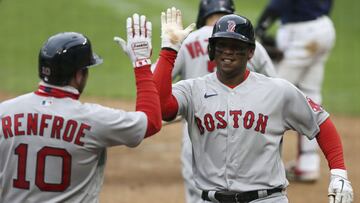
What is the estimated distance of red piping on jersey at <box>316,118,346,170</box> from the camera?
5.24 m

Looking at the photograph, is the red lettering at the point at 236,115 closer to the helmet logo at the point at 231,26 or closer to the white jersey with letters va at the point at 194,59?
the helmet logo at the point at 231,26

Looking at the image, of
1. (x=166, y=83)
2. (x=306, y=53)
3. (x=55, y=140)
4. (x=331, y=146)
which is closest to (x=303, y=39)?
(x=306, y=53)

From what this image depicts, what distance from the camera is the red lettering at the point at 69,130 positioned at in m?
4.40

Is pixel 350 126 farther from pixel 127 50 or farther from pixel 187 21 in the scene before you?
pixel 127 50

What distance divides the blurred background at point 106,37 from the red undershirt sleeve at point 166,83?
29.2 ft

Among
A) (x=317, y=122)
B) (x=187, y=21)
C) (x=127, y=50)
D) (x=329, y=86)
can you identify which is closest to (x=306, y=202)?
(x=317, y=122)

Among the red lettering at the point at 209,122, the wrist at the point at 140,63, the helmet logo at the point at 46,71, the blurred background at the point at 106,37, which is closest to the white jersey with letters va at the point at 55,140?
the helmet logo at the point at 46,71

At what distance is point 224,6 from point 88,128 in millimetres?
2960

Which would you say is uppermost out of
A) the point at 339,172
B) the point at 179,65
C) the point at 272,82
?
the point at 272,82

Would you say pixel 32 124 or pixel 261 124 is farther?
pixel 261 124

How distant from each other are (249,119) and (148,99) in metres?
0.73

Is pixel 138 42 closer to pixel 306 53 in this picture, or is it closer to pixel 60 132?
pixel 60 132

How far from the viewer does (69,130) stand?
14.5 ft

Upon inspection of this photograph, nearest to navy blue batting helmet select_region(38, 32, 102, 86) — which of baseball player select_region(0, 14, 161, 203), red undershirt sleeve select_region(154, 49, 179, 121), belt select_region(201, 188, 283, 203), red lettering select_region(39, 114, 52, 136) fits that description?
baseball player select_region(0, 14, 161, 203)
